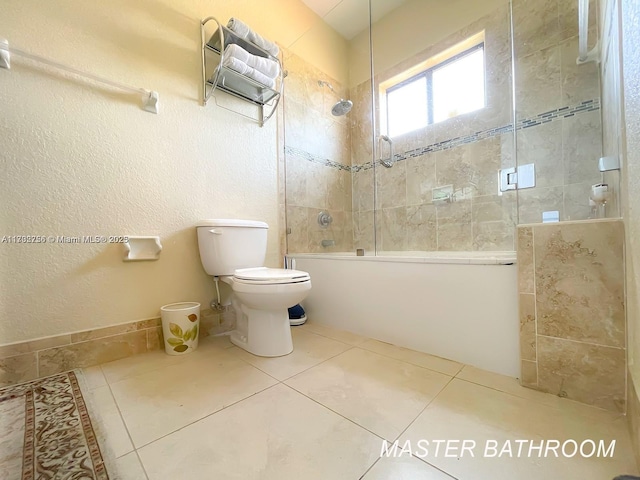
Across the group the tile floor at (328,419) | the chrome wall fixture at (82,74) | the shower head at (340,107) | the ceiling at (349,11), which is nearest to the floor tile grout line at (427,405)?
the tile floor at (328,419)

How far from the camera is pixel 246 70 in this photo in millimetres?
1587

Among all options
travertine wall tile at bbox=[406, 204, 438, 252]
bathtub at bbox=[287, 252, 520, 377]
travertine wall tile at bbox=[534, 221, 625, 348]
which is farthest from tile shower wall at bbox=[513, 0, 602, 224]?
travertine wall tile at bbox=[534, 221, 625, 348]

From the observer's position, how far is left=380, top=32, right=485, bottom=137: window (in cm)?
198

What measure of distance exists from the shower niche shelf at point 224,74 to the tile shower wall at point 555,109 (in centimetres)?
165

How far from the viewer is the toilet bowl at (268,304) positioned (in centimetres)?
123

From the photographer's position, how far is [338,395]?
966mm

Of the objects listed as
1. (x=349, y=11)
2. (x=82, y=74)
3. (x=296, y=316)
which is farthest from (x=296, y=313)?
(x=349, y=11)

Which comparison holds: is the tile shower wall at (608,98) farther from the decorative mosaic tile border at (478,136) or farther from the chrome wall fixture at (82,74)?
the chrome wall fixture at (82,74)

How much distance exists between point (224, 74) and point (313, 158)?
0.92 meters

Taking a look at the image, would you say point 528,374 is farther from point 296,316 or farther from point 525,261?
point 296,316

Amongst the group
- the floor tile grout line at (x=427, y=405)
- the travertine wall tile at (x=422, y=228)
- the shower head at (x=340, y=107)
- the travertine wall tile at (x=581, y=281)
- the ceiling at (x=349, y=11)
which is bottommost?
the floor tile grout line at (x=427, y=405)

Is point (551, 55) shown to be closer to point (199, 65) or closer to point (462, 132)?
point (462, 132)

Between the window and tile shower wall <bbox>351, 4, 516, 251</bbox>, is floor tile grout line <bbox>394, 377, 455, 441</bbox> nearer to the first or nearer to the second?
tile shower wall <bbox>351, 4, 516, 251</bbox>

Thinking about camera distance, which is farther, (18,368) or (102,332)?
(102,332)
